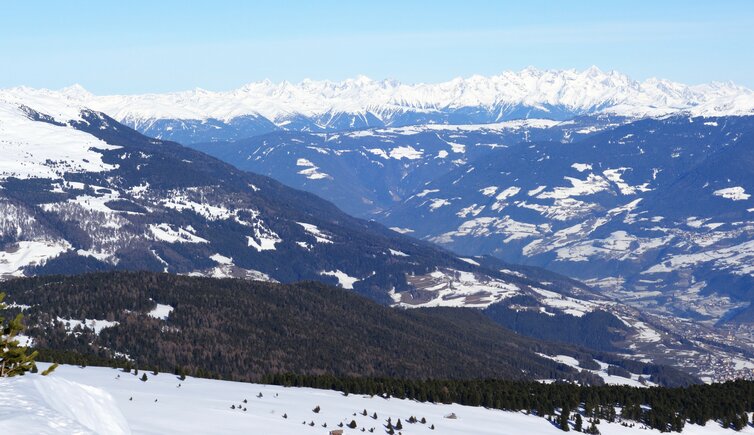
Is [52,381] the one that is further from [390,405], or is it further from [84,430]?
[390,405]

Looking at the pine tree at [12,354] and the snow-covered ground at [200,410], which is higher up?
the pine tree at [12,354]

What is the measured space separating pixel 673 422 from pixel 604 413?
922 centimetres

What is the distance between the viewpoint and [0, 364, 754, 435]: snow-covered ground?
45.2 metres

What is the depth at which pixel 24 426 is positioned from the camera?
40.7 meters

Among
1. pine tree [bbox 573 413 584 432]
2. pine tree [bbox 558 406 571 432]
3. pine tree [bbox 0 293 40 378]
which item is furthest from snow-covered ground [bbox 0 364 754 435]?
pine tree [bbox 573 413 584 432]

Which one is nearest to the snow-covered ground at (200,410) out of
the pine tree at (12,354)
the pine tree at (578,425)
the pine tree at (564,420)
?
the pine tree at (564,420)

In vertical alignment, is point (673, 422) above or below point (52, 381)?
below

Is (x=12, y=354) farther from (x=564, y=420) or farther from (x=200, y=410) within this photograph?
(x=564, y=420)

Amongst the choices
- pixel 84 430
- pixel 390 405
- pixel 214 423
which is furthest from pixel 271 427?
pixel 84 430

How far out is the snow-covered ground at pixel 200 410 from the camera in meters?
45.2

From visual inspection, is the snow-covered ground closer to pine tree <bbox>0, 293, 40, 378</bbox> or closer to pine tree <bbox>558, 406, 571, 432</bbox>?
pine tree <bbox>558, 406, 571, 432</bbox>

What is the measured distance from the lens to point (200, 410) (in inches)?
3949

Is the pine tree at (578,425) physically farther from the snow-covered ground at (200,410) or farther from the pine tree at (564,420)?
the snow-covered ground at (200,410)

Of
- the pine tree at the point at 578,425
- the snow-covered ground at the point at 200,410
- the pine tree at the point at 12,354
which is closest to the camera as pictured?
the snow-covered ground at the point at 200,410
